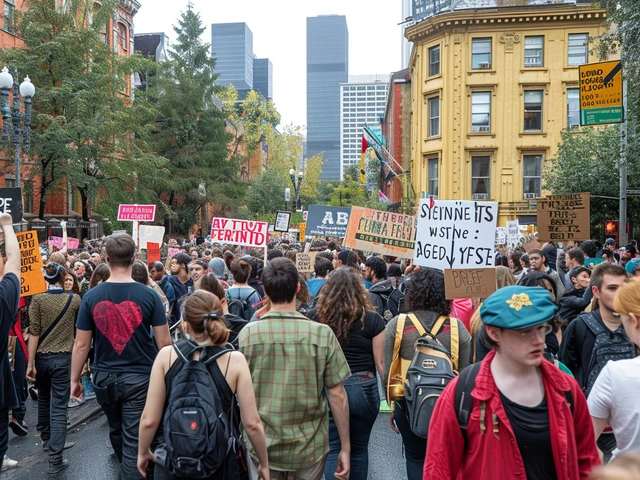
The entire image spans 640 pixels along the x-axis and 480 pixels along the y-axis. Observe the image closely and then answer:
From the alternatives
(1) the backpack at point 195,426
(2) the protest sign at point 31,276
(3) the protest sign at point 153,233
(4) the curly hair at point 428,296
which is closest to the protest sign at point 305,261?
(3) the protest sign at point 153,233

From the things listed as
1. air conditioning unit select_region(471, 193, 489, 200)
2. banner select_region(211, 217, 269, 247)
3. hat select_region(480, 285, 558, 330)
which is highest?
air conditioning unit select_region(471, 193, 489, 200)

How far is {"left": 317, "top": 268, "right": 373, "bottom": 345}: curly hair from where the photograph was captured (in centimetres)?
471

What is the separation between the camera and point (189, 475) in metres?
3.28

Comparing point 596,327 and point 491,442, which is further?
point 596,327

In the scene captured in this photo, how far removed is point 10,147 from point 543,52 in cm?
2721

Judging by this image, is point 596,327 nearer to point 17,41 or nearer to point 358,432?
point 358,432

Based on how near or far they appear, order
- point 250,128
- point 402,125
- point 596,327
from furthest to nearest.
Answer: point 250,128
point 402,125
point 596,327

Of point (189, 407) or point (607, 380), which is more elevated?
point (607, 380)

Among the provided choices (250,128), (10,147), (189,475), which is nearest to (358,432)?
(189,475)

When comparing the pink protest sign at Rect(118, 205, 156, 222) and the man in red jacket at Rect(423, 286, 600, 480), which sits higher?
the pink protest sign at Rect(118, 205, 156, 222)

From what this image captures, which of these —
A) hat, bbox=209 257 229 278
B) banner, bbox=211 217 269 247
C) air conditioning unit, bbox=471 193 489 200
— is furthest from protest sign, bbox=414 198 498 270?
air conditioning unit, bbox=471 193 489 200

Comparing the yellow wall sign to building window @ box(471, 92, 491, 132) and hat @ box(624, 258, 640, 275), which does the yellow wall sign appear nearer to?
hat @ box(624, 258, 640, 275)

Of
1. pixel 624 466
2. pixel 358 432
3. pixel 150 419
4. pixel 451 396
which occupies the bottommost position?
pixel 358 432

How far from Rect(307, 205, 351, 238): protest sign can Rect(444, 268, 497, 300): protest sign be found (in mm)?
9350
